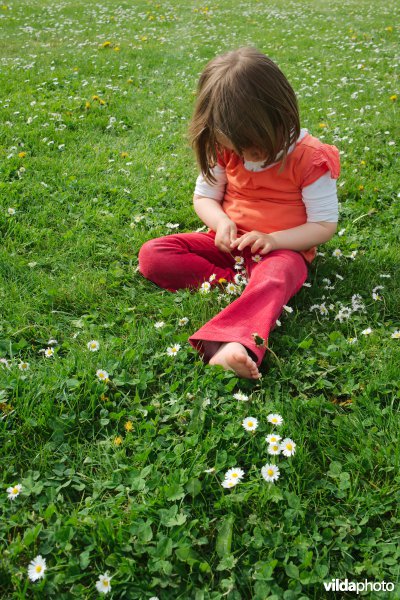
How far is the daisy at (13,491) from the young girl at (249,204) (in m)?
0.95

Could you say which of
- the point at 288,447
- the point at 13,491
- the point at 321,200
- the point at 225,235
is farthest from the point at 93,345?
the point at 321,200

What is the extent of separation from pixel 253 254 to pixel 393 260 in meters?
0.90

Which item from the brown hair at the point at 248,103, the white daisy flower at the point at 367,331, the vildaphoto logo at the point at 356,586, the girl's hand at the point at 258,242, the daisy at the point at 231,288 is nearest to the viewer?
the vildaphoto logo at the point at 356,586

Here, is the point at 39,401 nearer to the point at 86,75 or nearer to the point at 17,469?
the point at 17,469

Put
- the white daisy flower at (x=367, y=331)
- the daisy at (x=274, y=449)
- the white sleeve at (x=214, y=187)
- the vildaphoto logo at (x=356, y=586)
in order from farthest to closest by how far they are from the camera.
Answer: the white sleeve at (x=214, y=187), the white daisy flower at (x=367, y=331), the daisy at (x=274, y=449), the vildaphoto logo at (x=356, y=586)

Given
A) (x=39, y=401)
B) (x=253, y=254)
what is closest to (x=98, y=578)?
(x=39, y=401)

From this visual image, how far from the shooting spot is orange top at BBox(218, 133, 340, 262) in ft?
9.23

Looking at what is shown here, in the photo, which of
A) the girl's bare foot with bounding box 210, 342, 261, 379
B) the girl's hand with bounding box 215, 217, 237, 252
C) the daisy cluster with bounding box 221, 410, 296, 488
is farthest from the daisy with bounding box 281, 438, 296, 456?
the girl's hand with bounding box 215, 217, 237, 252

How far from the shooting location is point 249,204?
3.04 meters

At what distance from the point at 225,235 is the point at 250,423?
1204 millimetres

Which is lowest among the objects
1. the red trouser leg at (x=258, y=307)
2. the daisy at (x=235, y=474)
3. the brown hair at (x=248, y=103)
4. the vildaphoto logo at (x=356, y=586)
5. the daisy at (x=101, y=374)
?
the vildaphoto logo at (x=356, y=586)

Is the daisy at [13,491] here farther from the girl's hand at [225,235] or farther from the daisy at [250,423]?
the girl's hand at [225,235]

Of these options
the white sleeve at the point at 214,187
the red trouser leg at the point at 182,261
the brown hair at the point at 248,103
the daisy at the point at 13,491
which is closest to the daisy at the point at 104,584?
the daisy at the point at 13,491

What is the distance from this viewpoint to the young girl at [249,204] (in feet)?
8.09
